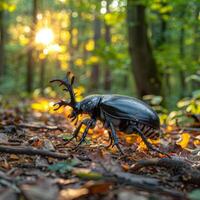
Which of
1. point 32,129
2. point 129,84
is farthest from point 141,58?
point 129,84

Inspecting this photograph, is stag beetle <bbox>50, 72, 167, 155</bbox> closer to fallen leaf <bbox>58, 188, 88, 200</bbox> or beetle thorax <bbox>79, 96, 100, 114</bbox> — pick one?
beetle thorax <bbox>79, 96, 100, 114</bbox>

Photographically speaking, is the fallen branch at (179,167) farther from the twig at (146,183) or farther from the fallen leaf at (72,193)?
the fallen leaf at (72,193)

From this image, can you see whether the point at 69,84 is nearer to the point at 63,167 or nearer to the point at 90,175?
the point at 63,167

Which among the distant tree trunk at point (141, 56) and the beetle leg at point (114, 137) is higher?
the distant tree trunk at point (141, 56)

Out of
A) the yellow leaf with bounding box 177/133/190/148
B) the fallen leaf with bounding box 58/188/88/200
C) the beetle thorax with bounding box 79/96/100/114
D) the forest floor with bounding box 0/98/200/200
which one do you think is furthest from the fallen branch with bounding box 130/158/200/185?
the yellow leaf with bounding box 177/133/190/148

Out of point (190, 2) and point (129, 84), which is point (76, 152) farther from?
point (129, 84)

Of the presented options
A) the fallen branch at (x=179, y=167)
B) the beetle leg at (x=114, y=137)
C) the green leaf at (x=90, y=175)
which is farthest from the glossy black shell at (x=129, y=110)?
the green leaf at (x=90, y=175)
